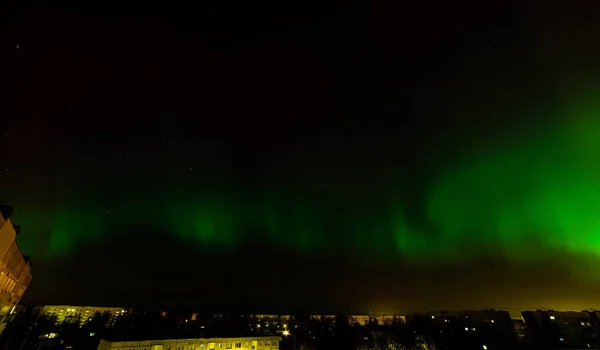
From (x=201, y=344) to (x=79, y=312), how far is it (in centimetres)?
8763

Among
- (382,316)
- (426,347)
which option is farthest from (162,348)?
(382,316)

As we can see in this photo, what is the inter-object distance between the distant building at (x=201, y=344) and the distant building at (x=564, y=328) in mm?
64285

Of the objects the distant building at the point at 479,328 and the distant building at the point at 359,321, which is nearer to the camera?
the distant building at the point at 479,328

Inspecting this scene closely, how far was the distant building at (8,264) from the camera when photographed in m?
28.3

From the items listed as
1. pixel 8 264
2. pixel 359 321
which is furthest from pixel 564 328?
pixel 8 264

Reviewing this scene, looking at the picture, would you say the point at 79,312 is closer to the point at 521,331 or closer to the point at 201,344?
the point at 201,344

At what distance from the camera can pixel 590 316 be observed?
78.7m

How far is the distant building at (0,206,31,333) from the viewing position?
92.8 feet

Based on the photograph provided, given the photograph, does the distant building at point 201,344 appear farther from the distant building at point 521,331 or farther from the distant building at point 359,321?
the distant building at point 359,321

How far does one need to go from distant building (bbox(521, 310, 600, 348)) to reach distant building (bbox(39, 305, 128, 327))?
123 metres

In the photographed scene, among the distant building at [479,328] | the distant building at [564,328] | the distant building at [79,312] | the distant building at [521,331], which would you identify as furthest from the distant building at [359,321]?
the distant building at [79,312]

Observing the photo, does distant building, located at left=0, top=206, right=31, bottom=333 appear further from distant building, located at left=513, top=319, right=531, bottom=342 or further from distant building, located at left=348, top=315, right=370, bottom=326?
distant building, located at left=513, top=319, right=531, bottom=342

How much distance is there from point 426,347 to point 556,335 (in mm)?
52502

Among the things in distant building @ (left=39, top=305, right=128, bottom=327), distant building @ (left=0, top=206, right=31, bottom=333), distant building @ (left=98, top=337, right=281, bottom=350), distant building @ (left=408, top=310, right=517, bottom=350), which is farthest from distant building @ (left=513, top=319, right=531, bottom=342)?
distant building @ (left=39, top=305, right=128, bottom=327)
